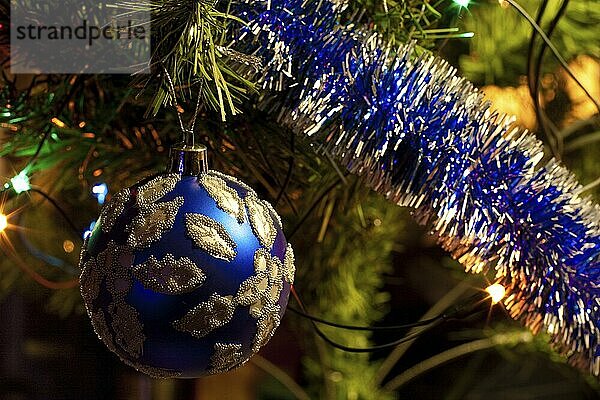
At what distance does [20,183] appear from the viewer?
2.09ft

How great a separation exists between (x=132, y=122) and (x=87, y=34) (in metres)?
0.08

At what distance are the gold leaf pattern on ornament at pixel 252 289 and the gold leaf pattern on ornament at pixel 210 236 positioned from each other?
0.05ft

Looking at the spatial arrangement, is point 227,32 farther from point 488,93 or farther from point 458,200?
point 488,93

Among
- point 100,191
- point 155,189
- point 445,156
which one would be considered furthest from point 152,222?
point 100,191

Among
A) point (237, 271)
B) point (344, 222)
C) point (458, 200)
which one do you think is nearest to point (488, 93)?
point (344, 222)

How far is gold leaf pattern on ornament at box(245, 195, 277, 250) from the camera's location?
0.41 metres

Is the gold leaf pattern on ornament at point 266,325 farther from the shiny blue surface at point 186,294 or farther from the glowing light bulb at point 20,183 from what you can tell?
the glowing light bulb at point 20,183

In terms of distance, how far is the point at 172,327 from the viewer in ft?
1.27

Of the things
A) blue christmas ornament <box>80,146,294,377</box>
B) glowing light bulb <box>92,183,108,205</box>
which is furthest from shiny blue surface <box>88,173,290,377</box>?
glowing light bulb <box>92,183,108,205</box>

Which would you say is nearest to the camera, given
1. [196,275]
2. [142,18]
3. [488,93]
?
[196,275]

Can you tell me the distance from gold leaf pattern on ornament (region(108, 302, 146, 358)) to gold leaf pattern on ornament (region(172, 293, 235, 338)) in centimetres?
2

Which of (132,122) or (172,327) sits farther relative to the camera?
(132,122)

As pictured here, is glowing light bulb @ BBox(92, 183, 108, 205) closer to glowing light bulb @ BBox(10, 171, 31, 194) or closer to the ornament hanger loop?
glowing light bulb @ BBox(10, 171, 31, 194)

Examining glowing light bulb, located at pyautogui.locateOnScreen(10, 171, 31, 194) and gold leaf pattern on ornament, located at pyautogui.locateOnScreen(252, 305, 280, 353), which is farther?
glowing light bulb, located at pyautogui.locateOnScreen(10, 171, 31, 194)
